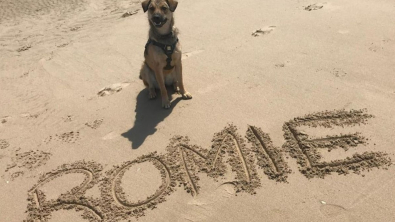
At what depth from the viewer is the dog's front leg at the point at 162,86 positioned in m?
5.04

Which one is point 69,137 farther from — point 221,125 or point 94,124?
point 221,125

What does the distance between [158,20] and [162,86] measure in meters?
0.98

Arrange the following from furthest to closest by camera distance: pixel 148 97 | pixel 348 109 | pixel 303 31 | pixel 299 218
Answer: pixel 303 31
pixel 148 97
pixel 348 109
pixel 299 218

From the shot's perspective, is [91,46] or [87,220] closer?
[87,220]

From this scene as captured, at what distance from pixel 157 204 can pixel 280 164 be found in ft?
4.41

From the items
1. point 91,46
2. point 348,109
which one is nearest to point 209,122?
point 348,109

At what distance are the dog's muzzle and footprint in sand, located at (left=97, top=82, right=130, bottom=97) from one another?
1678 mm

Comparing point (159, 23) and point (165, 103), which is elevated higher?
point (159, 23)

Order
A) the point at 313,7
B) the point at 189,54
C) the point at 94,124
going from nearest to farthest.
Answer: the point at 94,124, the point at 189,54, the point at 313,7

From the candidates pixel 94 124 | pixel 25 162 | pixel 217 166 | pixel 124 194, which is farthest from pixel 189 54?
pixel 124 194

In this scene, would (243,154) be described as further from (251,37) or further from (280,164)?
(251,37)

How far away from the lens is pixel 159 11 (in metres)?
4.54

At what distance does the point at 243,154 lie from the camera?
4.08 meters

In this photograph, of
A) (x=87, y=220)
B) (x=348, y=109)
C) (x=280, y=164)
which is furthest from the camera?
(x=348, y=109)
